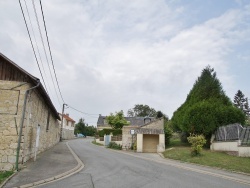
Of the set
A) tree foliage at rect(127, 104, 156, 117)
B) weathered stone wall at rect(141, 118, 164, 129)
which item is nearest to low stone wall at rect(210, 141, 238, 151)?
weathered stone wall at rect(141, 118, 164, 129)

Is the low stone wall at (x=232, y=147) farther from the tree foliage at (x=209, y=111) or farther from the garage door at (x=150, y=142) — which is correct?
the garage door at (x=150, y=142)

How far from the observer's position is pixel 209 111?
30.5 m

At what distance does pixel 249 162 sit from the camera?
18547mm

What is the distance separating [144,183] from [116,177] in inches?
67.0

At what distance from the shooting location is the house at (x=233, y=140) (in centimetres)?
2203

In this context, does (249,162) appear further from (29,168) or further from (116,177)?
(29,168)

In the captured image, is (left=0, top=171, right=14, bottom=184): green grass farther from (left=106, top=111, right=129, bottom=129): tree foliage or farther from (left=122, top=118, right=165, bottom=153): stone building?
(left=106, top=111, right=129, bottom=129): tree foliage

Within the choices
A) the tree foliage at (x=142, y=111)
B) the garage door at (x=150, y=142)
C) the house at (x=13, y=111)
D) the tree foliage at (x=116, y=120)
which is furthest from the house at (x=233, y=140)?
the tree foliage at (x=142, y=111)

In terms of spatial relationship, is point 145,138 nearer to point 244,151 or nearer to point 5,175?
point 244,151

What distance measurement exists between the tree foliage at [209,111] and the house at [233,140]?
1.34 meters

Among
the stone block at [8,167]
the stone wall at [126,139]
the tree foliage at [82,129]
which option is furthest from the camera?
the tree foliage at [82,129]

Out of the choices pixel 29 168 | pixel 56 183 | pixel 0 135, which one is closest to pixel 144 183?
pixel 56 183

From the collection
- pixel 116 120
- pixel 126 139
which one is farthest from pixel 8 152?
pixel 116 120

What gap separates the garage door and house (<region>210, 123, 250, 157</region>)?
23.4ft
